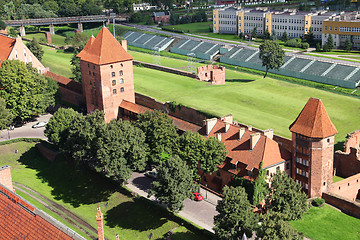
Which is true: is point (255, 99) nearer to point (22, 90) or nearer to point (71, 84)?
point (71, 84)

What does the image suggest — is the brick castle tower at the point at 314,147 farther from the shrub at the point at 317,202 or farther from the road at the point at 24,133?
the road at the point at 24,133

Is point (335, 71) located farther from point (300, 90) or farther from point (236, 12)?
point (236, 12)

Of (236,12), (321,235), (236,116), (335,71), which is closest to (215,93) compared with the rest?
(236,116)

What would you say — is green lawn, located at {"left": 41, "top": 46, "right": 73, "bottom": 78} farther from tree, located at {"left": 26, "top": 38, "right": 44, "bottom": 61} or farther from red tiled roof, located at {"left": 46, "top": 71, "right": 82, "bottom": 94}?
red tiled roof, located at {"left": 46, "top": 71, "right": 82, "bottom": 94}

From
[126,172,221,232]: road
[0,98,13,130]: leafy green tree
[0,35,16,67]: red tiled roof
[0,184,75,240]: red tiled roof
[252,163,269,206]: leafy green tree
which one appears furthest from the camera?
[0,35,16,67]: red tiled roof

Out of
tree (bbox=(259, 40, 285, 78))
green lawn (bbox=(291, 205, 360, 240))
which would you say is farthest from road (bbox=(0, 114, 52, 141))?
tree (bbox=(259, 40, 285, 78))

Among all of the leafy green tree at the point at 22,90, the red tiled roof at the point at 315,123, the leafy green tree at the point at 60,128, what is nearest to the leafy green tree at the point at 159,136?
the leafy green tree at the point at 60,128
